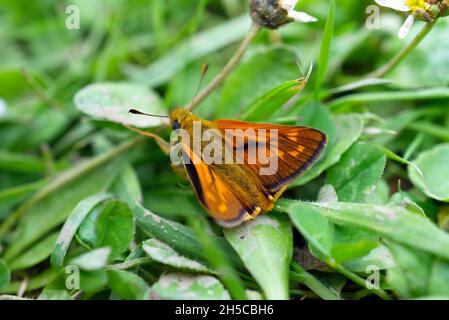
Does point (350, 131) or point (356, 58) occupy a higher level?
point (356, 58)

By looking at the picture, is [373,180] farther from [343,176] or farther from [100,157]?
[100,157]

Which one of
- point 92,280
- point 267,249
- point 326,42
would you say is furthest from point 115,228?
Answer: point 326,42

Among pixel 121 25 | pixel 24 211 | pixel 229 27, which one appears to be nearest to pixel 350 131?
pixel 229 27

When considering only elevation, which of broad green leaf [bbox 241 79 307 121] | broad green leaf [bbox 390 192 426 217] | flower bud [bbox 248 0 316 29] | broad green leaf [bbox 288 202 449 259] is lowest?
broad green leaf [bbox 288 202 449 259]

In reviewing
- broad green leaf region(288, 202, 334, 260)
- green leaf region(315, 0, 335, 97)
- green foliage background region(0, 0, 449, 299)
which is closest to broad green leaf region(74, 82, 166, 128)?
green foliage background region(0, 0, 449, 299)

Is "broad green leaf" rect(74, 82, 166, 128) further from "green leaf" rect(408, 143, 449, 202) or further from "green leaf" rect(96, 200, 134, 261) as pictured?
"green leaf" rect(408, 143, 449, 202)

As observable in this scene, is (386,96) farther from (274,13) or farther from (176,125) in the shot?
(176,125)
